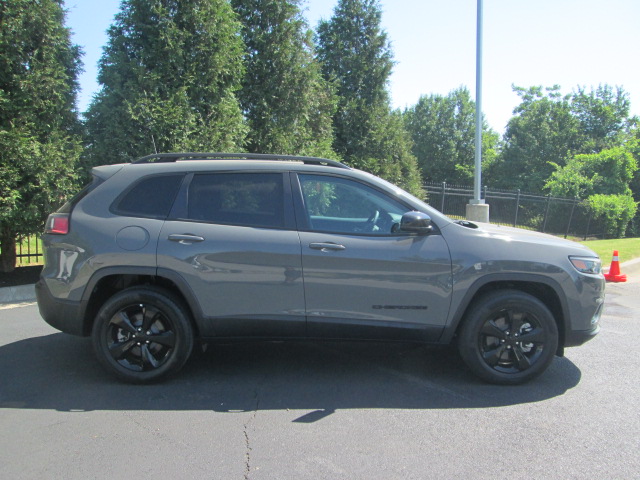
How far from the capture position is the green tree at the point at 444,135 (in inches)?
1972

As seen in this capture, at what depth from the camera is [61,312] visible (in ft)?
13.6

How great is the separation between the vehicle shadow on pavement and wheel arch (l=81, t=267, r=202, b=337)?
0.49 meters

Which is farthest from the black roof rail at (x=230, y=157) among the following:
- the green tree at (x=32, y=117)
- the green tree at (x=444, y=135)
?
the green tree at (x=444, y=135)

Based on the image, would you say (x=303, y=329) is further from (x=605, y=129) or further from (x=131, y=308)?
(x=605, y=129)

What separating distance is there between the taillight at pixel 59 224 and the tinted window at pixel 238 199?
3.36 ft

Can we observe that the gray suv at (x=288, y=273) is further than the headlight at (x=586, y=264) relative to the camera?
No

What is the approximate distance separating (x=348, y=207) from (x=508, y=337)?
5.65 feet

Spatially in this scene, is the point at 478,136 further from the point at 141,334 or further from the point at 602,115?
the point at 602,115

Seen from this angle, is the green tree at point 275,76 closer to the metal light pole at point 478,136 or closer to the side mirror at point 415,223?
the metal light pole at point 478,136

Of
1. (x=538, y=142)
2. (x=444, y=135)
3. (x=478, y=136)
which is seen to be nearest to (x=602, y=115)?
(x=538, y=142)

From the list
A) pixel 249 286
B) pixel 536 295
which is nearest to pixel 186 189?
pixel 249 286

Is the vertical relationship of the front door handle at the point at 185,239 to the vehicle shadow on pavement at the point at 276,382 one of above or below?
above

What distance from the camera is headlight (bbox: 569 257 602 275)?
420cm

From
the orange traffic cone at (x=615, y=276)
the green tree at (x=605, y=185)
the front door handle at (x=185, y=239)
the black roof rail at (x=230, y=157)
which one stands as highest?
the green tree at (x=605, y=185)
